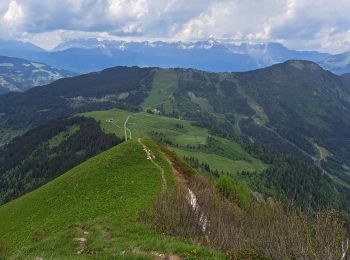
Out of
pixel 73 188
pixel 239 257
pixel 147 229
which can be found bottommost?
pixel 73 188

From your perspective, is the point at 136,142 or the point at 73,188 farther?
the point at 136,142

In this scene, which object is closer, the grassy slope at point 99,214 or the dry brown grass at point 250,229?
the dry brown grass at point 250,229

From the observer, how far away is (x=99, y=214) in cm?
6341

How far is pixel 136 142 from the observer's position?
9644 cm

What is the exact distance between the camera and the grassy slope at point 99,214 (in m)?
39.3

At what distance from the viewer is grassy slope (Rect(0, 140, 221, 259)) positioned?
129 ft

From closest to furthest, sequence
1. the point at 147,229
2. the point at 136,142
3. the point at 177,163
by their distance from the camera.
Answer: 1. the point at 147,229
2. the point at 177,163
3. the point at 136,142

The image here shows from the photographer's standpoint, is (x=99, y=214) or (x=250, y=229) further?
(x=99, y=214)

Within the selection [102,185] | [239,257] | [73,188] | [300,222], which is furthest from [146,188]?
[239,257]

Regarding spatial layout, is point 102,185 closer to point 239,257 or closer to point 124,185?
point 124,185

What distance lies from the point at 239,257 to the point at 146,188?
42.4 m

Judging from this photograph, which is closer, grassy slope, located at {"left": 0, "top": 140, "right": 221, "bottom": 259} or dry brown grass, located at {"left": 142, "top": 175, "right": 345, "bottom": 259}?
dry brown grass, located at {"left": 142, "top": 175, "right": 345, "bottom": 259}

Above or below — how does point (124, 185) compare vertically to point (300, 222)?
below

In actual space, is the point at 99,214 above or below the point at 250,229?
below
